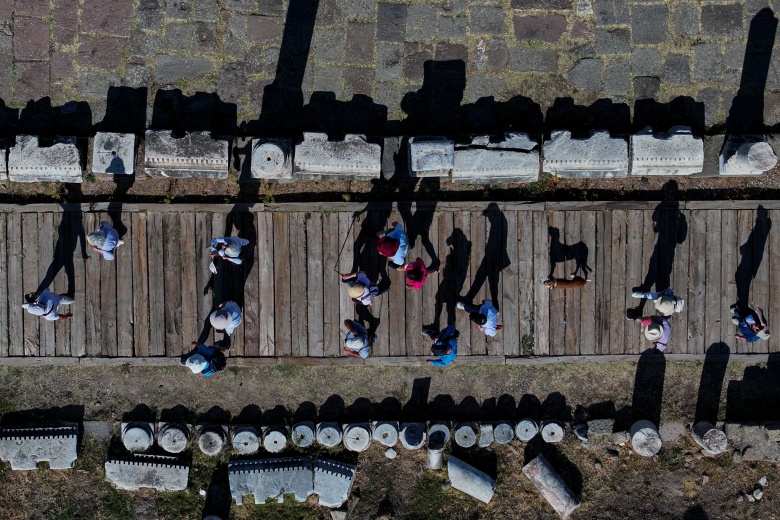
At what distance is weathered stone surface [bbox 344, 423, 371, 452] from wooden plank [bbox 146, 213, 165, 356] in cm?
369

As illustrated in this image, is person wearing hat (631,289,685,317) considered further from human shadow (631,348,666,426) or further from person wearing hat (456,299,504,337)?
person wearing hat (456,299,504,337)

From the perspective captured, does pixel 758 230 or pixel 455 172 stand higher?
pixel 455 172

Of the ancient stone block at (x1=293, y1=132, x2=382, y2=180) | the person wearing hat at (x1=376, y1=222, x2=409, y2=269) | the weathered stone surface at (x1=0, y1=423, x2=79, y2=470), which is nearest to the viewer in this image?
the person wearing hat at (x1=376, y1=222, x2=409, y2=269)

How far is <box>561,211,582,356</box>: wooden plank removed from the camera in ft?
36.1

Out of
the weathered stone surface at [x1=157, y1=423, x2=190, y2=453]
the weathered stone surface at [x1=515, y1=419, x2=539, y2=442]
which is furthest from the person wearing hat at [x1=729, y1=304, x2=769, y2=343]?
the weathered stone surface at [x1=157, y1=423, x2=190, y2=453]

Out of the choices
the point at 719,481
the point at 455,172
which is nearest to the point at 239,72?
the point at 455,172

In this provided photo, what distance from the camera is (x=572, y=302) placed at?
436 inches

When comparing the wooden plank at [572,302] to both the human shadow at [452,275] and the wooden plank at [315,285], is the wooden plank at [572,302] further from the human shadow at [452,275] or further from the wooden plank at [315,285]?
the wooden plank at [315,285]

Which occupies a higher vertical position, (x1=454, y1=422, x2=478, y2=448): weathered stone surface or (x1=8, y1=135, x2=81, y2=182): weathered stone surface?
(x1=8, y1=135, x2=81, y2=182): weathered stone surface

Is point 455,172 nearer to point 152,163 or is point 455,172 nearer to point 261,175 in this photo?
point 261,175

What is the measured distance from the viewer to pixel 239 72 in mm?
11156

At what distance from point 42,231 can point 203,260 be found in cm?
295

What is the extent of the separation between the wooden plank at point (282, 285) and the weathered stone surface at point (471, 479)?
3697mm

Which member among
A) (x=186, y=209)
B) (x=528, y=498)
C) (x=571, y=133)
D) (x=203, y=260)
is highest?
(x=571, y=133)
